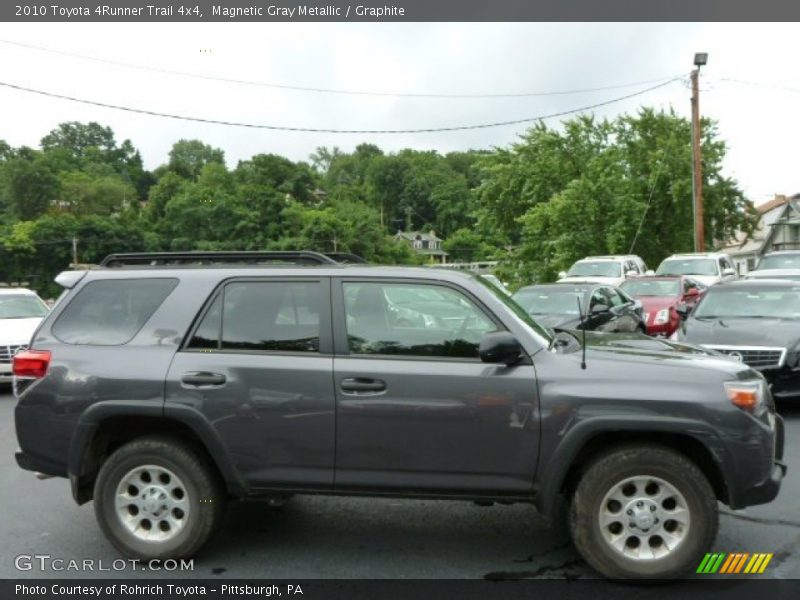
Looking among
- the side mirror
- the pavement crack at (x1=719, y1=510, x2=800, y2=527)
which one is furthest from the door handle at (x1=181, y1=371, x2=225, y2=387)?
the pavement crack at (x1=719, y1=510, x2=800, y2=527)

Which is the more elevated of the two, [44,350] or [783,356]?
[44,350]

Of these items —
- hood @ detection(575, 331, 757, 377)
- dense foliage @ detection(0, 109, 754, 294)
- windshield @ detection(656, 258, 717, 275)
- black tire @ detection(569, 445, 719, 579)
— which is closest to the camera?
black tire @ detection(569, 445, 719, 579)

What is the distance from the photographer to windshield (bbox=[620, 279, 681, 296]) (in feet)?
53.9

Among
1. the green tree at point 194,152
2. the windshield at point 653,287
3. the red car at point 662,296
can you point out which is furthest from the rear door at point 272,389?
the green tree at point 194,152

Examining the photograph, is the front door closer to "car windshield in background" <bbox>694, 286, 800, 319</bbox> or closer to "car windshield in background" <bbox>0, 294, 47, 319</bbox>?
"car windshield in background" <bbox>694, 286, 800, 319</bbox>

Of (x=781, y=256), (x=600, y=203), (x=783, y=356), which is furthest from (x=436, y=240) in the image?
(x=783, y=356)

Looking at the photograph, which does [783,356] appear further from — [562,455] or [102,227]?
[102,227]

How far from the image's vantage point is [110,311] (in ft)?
14.9

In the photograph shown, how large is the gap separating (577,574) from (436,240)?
92.5m

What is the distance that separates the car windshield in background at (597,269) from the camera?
2073 cm

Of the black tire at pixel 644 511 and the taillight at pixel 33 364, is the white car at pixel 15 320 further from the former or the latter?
the black tire at pixel 644 511

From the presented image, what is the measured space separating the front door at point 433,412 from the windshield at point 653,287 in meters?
13.3

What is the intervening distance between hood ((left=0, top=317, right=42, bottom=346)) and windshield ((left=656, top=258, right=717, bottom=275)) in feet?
53.0

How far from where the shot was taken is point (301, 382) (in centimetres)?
415
